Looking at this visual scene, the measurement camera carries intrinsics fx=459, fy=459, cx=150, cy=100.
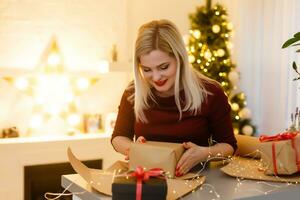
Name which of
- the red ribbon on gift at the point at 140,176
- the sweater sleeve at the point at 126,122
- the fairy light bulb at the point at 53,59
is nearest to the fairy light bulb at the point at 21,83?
the fairy light bulb at the point at 53,59

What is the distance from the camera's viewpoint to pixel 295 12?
3.92m

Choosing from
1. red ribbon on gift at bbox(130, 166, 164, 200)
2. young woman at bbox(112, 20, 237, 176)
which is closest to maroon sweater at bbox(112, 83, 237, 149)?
young woman at bbox(112, 20, 237, 176)

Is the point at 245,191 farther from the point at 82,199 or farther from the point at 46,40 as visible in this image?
the point at 46,40

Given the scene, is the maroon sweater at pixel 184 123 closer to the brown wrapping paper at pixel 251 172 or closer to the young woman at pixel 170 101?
the young woman at pixel 170 101

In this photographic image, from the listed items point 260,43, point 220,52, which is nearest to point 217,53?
point 220,52

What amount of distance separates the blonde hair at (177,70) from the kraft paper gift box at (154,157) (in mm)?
304

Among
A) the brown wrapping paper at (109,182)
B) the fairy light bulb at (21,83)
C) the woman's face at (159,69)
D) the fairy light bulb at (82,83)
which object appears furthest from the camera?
the fairy light bulb at (82,83)

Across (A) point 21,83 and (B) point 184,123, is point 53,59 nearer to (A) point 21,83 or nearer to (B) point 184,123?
(A) point 21,83

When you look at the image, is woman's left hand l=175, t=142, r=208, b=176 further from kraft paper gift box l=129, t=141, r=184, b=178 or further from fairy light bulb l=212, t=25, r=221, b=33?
fairy light bulb l=212, t=25, r=221, b=33

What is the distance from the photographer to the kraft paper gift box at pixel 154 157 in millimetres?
1336

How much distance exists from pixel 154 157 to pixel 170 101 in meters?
0.38

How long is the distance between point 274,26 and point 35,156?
7.77 ft

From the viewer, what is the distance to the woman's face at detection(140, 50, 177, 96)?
161 centimetres

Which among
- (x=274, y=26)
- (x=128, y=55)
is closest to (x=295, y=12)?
(x=274, y=26)
